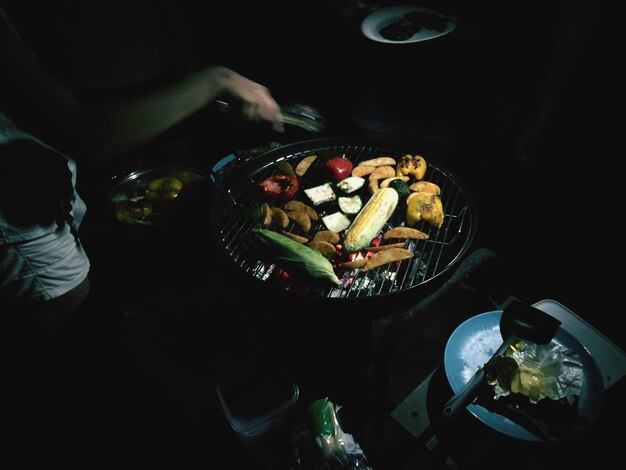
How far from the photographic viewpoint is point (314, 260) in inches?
84.8

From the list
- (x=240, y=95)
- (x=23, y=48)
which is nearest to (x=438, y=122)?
(x=240, y=95)

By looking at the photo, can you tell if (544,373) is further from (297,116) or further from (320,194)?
(297,116)

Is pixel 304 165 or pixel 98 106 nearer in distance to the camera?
pixel 98 106

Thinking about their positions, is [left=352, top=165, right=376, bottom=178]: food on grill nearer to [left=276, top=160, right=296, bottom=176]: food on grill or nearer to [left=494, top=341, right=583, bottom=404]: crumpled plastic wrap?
[left=276, top=160, right=296, bottom=176]: food on grill

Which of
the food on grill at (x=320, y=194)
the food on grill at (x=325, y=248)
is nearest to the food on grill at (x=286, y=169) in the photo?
Result: the food on grill at (x=320, y=194)

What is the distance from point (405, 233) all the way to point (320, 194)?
2.39ft

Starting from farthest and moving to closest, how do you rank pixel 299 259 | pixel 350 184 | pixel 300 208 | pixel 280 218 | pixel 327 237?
pixel 350 184, pixel 300 208, pixel 280 218, pixel 327 237, pixel 299 259

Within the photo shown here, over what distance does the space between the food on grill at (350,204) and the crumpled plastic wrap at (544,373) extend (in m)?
1.41

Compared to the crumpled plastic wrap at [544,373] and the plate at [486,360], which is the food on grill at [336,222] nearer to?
the plate at [486,360]

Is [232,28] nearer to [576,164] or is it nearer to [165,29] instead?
[165,29]

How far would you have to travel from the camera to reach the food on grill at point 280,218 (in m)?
2.54

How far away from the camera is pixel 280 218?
2564mm

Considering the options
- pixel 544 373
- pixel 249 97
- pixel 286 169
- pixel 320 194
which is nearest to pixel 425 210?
pixel 320 194

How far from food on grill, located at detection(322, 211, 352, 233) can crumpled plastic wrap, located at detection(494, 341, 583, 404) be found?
137 centimetres
